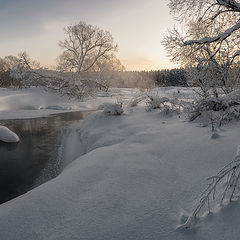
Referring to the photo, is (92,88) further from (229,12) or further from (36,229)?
(36,229)

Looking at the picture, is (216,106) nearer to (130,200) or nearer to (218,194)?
(218,194)

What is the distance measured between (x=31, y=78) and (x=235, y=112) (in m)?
26.7

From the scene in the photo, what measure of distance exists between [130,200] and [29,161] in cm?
646

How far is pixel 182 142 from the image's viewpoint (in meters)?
6.38

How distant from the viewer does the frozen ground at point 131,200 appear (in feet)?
9.35

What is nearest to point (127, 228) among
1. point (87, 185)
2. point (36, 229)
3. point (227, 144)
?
point (36, 229)

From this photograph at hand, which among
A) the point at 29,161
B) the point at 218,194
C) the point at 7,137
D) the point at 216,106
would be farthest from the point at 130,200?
the point at 7,137

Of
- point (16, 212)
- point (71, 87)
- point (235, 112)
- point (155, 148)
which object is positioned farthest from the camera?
point (71, 87)

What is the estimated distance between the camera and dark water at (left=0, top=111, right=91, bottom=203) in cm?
704

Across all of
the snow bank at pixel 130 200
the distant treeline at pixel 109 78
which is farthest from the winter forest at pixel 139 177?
the distant treeline at pixel 109 78

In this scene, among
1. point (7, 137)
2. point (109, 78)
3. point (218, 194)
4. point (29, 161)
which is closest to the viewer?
point (218, 194)

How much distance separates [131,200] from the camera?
366cm

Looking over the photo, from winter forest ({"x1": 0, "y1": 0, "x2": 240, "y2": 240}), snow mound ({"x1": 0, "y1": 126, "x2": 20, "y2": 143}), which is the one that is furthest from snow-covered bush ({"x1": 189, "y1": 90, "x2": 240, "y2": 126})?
snow mound ({"x1": 0, "y1": 126, "x2": 20, "y2": 143})

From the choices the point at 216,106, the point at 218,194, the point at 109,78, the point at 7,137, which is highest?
the point at 109,78
